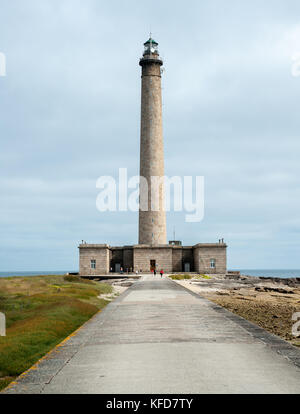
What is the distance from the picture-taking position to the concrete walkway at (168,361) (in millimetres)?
6496

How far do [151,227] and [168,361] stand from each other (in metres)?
52.3

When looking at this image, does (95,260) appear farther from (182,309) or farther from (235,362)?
(235,362)

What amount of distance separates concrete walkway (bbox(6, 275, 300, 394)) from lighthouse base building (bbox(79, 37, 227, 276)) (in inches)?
1838

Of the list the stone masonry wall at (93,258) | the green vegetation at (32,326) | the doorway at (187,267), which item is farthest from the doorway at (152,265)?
the green vegetation at (32,326)

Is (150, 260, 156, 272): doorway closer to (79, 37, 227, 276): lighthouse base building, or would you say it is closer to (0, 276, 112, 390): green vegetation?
(79, 37, 227, 276): lighthouse base building

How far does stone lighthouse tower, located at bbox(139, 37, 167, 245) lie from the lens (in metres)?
59.8

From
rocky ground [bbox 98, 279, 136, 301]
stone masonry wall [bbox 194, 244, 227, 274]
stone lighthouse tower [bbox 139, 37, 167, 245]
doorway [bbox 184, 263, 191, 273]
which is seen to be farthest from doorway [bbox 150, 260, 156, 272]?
rocky ground [bbox 98, 279, 136, 301]

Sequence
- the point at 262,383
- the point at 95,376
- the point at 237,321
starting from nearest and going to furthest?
the point at 262,383, the point at 95,376, the point at 237,321

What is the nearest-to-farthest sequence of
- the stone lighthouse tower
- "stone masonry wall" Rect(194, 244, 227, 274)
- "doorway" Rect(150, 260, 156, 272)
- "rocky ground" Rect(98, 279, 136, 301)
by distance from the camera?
"rocky ground" Rect(98, 279, 136, 301) → the stone lighthouse tower → "stone masonry wall" Rect(194, 244, 227, 274) → "doorway" Rect(150, 260, 156, 272)

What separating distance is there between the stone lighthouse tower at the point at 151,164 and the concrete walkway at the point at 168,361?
152ft

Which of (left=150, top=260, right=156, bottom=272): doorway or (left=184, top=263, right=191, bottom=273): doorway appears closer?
(left=150, top=260, right=156, bottom=272): doorway
